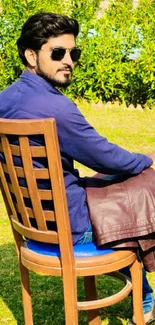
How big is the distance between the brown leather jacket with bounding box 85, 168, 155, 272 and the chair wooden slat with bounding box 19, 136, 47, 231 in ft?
0.78

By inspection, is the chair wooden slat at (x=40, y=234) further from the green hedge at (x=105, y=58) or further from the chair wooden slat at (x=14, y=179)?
the green hedge at (x=105, y=58)

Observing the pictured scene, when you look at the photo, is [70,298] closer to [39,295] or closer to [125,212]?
[125,212]

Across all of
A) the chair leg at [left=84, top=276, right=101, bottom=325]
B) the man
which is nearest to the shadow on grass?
the chair leg at [left=84, top=276, right=101, bottom=325]

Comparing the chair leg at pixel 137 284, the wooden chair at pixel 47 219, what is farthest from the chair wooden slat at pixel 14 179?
the chair leg at pixel 137 284

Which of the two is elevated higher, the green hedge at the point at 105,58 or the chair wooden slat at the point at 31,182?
the chair wooden slat at the point at 31,182

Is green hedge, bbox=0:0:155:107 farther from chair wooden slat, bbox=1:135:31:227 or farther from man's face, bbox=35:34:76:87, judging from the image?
chair wooden slat, bbox=1:135:31:227

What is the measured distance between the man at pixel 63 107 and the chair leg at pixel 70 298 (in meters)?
0.19

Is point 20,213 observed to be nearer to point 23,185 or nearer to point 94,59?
point 23,185

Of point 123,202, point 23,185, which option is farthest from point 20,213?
point 123,202

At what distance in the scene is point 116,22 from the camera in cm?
929

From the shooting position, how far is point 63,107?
245cm

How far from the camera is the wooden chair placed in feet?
7.71

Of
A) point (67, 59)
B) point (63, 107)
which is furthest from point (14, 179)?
point (67, 59)

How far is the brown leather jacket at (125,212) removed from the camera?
2.57m
